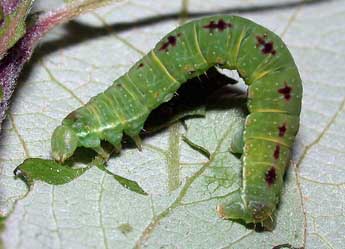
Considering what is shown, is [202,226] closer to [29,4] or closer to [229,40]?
[229,40]

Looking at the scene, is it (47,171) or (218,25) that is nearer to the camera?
(47,171)

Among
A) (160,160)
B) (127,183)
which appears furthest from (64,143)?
(160,160)

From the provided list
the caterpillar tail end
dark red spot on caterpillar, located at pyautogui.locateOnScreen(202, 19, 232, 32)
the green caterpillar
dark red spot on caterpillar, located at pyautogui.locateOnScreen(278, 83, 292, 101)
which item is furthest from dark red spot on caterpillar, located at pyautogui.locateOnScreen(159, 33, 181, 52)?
the caterpillar tail end

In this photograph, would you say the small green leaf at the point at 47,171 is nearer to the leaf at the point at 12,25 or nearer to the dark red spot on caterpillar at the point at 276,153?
the leaf at the point at 12,25

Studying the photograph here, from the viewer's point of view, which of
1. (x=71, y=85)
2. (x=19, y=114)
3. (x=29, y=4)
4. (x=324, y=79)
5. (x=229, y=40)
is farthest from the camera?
(x=324, y=79)

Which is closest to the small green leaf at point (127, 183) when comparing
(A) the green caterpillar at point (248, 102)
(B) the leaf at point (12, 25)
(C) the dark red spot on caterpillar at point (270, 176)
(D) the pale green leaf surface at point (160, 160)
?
(D) the pale green leaf surface at point (160, 160)

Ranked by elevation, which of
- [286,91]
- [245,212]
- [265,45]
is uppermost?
[265,45]

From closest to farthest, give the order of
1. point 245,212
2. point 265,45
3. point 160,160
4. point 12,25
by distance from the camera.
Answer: point 12,25
point 245,212
point 265,45
point 160,160

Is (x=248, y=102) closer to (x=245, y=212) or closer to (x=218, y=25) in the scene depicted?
(x=218, y=25)

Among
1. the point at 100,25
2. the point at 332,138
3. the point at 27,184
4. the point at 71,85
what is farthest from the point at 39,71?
the point at 332,138
